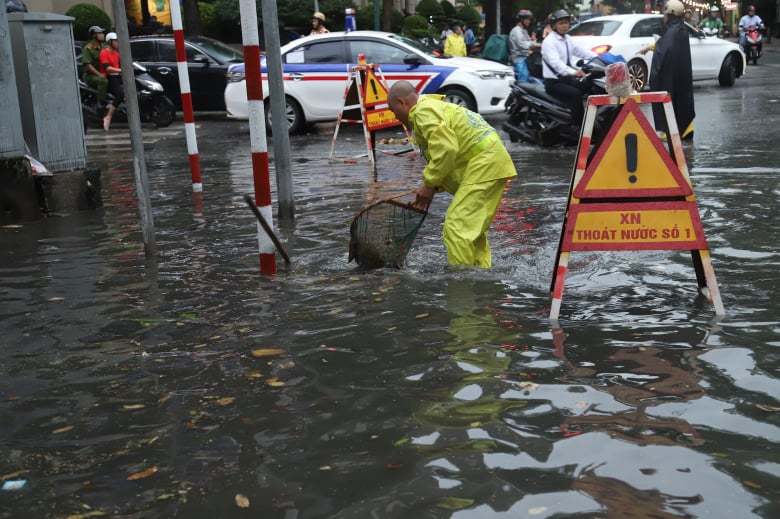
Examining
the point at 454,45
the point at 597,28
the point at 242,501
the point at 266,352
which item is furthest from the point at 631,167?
the point at 454,45

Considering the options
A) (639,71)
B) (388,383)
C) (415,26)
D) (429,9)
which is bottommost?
(388,383)

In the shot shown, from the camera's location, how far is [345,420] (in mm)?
4242

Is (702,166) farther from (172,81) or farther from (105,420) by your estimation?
(172,81)

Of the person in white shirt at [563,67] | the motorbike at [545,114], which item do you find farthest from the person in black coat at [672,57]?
the person in white shirt at [563,67]

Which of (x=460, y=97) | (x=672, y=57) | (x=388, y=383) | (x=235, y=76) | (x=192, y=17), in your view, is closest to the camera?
(x=388, y=383)

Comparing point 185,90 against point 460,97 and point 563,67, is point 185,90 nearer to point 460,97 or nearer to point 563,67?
point 563,67

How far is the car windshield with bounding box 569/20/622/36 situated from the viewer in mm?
23094

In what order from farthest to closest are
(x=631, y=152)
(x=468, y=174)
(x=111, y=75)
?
1. (x=111, y=75)
2. (x=468, y=174)
3. (x=631, y=152)

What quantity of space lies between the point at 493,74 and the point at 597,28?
19.5 ft

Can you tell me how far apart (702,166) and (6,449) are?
9.49 meters

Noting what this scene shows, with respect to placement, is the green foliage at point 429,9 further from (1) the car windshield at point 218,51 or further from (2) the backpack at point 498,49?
(1) the car windshield at point 218,51

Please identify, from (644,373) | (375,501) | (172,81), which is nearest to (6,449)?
(375,501)

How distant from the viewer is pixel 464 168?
22.8 feet

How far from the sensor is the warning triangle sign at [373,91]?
14148mm
